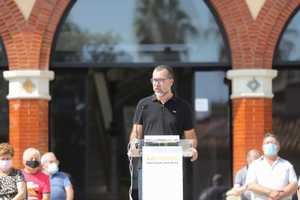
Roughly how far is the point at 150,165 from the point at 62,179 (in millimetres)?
3405

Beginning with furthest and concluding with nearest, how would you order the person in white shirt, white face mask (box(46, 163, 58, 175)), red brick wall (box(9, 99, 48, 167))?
red brick wall (box(9, 99, 48, 167))
the person in white shirt
white face mask (box(46, 163, 58, 175))

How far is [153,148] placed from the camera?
6398 millimetres

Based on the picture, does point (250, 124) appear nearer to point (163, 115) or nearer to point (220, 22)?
point (220, 22)

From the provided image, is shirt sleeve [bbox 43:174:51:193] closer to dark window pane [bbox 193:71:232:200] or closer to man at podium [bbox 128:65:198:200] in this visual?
man at podium [bbox 128:65:198:200]

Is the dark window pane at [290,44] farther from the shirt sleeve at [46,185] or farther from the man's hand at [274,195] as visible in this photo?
the shirt sleeve at [46,185]

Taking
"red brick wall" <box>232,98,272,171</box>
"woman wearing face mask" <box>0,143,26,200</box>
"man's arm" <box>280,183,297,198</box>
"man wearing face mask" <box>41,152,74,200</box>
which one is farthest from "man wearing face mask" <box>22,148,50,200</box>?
"red brick wall" <box>232,98,272,171</box>

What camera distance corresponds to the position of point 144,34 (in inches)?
476

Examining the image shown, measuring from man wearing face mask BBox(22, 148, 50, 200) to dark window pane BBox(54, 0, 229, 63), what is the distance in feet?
11.0

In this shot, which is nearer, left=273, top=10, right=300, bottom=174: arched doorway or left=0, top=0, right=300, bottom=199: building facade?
left=0, top=0, right=300, bottom=199: building facade

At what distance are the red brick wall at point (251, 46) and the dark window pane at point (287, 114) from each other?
1.81 ft

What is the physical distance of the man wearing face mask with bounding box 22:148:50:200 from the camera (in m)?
8.86

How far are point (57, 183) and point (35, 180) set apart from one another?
67 cm

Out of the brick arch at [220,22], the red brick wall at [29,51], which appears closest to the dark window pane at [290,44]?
the brick arch at [220,22]

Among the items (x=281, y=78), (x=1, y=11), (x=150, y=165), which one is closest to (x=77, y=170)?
(x=1, y=11)
